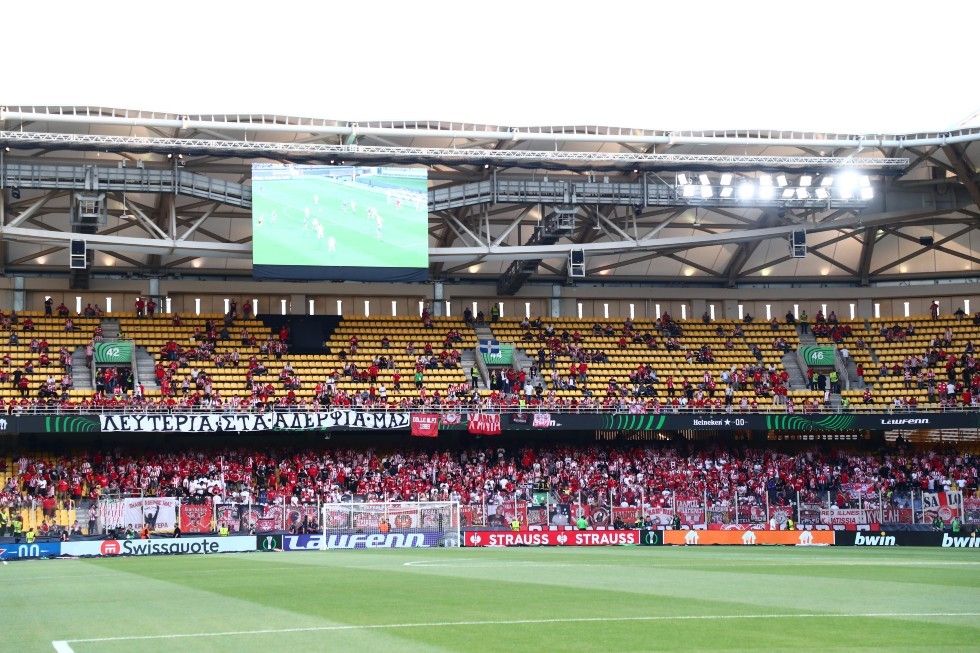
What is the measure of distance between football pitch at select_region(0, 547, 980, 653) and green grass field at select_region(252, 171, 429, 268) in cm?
2208

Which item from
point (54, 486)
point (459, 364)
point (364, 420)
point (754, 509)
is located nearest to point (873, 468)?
point (754, 509)

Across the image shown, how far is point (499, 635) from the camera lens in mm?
12562

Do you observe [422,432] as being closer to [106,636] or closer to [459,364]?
[459,364]

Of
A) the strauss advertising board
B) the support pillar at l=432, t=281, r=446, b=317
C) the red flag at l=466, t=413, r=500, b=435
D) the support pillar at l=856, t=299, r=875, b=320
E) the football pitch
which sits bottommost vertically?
the strauss advertising board

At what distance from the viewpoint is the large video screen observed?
1849 inches

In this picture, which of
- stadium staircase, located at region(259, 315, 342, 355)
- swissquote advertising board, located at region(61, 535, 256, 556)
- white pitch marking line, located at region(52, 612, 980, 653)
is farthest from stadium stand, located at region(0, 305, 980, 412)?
white pitch marking line, located at region(52, 612, 980, 653)

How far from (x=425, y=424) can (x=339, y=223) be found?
8283 mm

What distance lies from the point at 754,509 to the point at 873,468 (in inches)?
389

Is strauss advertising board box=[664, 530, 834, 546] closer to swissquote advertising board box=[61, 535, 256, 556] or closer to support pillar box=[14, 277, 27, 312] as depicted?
swissquote advertising board box=[61, 535, 256, 556]

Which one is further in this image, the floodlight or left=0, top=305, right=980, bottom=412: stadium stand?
the floodlight

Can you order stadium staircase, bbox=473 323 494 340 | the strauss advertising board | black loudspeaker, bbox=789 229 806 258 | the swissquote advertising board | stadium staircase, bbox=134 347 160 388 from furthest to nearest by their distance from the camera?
1. stadium staircase, bbox=473 323 494 340
2. black loudspeaker, bbox=789 229 806 258
3. stadium staircase, bbox=134 347 160 388
4. the strauss advertising board
5. the swissquote advertising board

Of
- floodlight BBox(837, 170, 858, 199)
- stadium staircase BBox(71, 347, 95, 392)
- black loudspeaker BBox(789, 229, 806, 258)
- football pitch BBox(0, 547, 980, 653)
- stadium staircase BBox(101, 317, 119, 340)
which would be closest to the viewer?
football pitch BBox(0, 547, 980, 653)

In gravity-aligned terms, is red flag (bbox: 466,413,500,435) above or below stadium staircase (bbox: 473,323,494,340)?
below

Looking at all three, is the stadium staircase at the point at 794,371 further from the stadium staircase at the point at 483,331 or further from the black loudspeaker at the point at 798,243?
the stadium staircase at the point at 483,331
